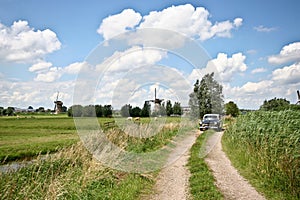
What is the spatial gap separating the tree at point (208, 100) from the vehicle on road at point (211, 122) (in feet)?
2.14

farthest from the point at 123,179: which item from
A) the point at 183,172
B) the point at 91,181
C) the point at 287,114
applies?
the point at 287,114

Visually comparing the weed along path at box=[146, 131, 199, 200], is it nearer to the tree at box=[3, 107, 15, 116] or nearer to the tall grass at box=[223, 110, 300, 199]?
the tall grass at box=[223, 110, 300, 199]

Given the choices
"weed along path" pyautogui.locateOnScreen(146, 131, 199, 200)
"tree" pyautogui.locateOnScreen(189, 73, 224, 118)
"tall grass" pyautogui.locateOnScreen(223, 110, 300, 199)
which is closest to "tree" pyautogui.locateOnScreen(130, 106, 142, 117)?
"weed along path" pyautogui.locateOnScreen(146, 131, 199, 200)

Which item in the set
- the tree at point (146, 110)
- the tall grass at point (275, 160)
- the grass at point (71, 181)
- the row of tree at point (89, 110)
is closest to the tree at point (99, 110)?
the row of tree at point (89, 110)

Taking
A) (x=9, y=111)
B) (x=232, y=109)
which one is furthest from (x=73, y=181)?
(x=9, y=111)

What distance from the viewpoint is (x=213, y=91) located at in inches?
1385

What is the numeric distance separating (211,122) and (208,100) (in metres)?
4.10

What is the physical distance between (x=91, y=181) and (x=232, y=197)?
412 cm

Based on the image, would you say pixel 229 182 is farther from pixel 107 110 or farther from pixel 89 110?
pixel 107 110

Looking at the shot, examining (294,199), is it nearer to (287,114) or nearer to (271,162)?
(271,162)

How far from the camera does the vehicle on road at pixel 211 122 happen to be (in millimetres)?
34500

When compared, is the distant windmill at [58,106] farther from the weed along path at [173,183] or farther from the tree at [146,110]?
the weed along path at [173,183]

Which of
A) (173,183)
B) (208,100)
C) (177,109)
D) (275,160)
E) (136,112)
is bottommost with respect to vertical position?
(173,183)

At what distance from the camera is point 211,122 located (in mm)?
34562
